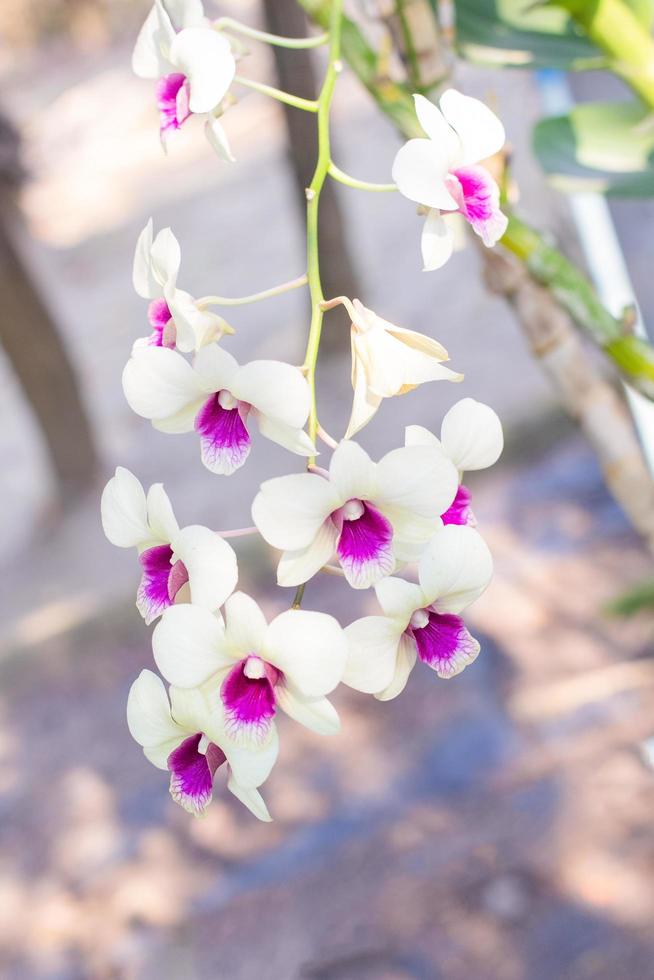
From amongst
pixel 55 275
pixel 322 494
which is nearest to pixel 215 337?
pixel 322 494

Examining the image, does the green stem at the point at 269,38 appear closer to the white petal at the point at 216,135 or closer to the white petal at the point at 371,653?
the white petal at the point at 216,135

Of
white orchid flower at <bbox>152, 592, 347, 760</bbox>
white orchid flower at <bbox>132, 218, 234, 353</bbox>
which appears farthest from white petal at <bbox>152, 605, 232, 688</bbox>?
white orchid flower at <bbox>132, 218, 234, 353</bbox>

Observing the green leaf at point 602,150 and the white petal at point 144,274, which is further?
the green leaf at point 602,150

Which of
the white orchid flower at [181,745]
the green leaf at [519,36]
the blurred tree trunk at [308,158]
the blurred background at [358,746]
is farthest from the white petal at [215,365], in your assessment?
the blurred tree trunk at [308,158]

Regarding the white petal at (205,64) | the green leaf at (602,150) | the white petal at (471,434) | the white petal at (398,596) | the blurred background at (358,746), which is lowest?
the blurred background at (358,746)

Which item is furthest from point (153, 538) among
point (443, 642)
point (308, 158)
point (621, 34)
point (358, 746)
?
point (308, 158)

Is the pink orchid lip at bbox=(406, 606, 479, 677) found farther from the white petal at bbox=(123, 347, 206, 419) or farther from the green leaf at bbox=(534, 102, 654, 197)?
the green leaf at bbox=(534, 102, 654, 197)
